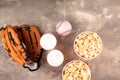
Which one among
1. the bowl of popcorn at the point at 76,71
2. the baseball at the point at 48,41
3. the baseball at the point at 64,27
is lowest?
the bowl of popcorn at the point at 76,71

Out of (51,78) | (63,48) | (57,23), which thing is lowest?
(51,78)

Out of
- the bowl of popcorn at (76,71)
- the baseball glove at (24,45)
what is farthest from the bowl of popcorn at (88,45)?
the baseball glove at (24,45)

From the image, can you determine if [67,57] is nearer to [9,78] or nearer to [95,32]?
[95,32]

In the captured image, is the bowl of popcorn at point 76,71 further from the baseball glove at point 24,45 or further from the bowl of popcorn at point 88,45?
the baseball glove at point 24,45

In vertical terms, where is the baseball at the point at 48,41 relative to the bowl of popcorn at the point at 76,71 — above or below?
above

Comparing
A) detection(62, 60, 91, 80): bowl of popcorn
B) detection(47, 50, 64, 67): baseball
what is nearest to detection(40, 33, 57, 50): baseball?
detection(47, 50, 64, 67): baseball

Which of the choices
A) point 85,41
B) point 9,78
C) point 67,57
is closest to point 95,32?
point 85,41

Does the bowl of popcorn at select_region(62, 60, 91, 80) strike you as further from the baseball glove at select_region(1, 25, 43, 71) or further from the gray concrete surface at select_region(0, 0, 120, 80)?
the baseball glove at select_region(1, 25, 43, 71)
